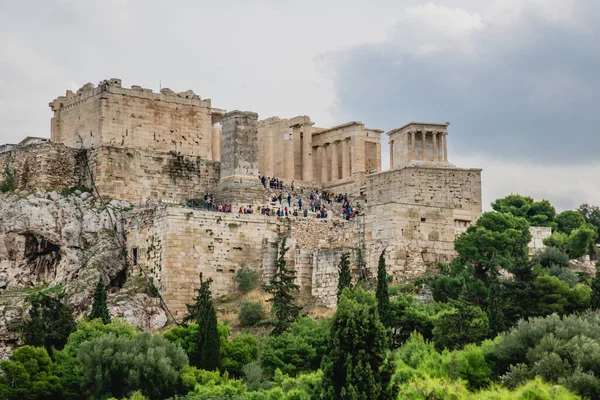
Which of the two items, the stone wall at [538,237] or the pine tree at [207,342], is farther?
the stone wall at [538,237]

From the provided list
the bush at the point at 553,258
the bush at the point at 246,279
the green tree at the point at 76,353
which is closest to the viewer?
the green tree at the point at 76,353

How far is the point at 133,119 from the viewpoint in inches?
2376

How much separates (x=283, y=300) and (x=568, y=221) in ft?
85.8

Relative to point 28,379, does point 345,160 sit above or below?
above

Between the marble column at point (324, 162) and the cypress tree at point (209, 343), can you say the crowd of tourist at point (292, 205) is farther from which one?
the cypress tree at point (209, 343)

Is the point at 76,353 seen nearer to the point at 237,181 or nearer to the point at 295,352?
the point at 295,352

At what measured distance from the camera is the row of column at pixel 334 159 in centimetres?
6756

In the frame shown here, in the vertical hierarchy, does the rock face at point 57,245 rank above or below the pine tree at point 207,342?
above

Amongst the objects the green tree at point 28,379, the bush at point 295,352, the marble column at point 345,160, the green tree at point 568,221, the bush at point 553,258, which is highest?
the marble column at point 345,160

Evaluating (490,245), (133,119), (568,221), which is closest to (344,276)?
(490,245)

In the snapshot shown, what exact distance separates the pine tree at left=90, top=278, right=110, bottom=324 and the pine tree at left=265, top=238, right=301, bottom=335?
5948 millimetres

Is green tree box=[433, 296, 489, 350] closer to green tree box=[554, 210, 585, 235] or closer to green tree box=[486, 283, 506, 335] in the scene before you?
green tree box=[486, 283, 506, 335]

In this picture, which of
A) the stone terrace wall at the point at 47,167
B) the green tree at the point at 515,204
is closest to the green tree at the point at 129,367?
the stone terrace wall at the point at 47,167

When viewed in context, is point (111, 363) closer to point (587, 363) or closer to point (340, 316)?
point (340, 316)
